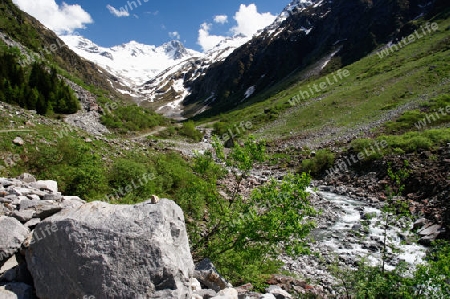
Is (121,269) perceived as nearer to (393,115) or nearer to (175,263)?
(175,263)

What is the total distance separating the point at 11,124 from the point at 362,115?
51.8 m

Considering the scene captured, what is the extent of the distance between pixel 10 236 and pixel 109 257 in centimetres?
283

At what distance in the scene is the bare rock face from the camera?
6.32m

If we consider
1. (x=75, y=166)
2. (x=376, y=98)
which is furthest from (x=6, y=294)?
(x=376, y=98)

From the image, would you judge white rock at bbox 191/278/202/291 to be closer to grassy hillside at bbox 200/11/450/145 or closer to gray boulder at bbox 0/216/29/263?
gray boulder at bbox 0/216/29/263

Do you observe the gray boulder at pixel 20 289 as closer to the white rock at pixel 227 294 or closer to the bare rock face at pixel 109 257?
the bare rock face at pixel 109 257

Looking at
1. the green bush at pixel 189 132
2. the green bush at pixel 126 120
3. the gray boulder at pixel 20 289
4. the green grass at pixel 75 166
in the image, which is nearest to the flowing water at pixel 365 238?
the green grass at pixel 75 166

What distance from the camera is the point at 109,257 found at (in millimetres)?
6434

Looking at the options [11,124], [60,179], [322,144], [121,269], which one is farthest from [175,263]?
[322,144]

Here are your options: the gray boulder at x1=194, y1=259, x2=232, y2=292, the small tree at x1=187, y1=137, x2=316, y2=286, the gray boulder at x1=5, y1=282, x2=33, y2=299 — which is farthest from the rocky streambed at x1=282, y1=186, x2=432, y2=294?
the gray boulder at x1=5, y1=282, x2=33, y2=299

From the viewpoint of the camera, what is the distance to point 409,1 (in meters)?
151

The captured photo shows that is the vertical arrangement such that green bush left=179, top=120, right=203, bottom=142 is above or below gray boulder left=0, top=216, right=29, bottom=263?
above

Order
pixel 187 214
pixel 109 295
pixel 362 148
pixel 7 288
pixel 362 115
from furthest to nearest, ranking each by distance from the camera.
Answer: pixel 362 115
pixel 362 148
pixel 187 214
pixel 7 288
pixel 109 295

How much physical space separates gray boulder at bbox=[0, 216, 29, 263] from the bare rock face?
53 centimetres
